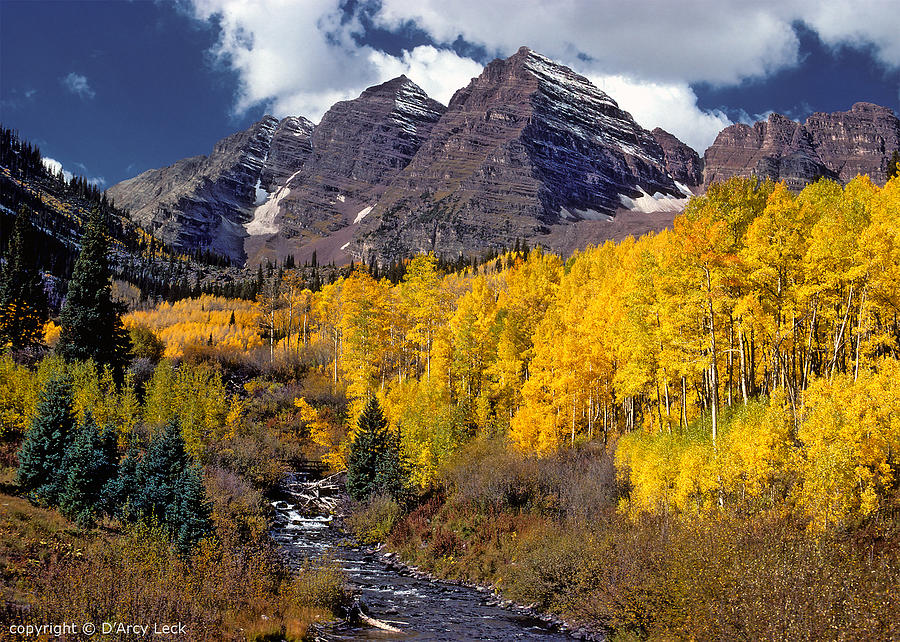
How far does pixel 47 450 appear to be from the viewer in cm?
2648

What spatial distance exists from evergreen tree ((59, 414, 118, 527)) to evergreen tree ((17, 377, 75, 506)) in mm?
609

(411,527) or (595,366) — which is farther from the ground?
(595,366)

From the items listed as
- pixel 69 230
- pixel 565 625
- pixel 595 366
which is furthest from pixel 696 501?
pixel 69 230

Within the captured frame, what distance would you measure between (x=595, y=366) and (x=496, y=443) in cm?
903

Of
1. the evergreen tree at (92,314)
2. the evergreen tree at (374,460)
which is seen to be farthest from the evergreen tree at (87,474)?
the evergreen tree at (92,314)

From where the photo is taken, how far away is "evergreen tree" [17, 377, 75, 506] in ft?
81.9

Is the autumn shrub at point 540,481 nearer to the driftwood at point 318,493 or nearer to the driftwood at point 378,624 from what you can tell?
the driftwood at point 318,493

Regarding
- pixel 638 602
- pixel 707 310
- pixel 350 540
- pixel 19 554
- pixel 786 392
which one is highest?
pixel 707 310

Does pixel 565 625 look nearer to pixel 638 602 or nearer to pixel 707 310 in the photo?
pixel 638 602

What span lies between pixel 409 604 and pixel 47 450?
1715cm

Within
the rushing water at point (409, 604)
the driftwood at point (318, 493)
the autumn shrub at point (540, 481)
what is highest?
the autumn shrub at point (540, 481)

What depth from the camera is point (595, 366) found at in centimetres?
3984

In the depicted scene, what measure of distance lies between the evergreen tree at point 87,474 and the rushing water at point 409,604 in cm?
911

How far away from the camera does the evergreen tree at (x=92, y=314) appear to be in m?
54.7
